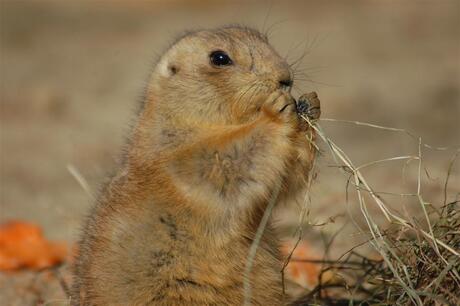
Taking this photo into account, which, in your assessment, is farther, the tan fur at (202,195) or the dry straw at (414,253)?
the tan fur at (202,195)

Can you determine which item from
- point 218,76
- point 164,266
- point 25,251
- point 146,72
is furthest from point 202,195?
point 146,72

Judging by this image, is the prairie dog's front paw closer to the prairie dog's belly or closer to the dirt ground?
the dirt ground

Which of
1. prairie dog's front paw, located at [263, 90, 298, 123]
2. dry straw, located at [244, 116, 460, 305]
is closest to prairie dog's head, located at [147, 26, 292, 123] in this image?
prairie dog's front paw, located at [263, 90, 298, 123]

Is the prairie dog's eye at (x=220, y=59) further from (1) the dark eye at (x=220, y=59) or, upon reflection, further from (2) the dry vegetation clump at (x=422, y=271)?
(2) the dry vegetation clump at (x=422, y=271)

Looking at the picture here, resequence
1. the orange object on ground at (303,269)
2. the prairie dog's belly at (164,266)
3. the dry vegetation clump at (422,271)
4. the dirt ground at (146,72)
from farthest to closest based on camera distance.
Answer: the dirt ground at (146,72), the orange object on ground at (303,269), the prairie dog's belly at (164,266), the dry vegetation clump at (422,271)

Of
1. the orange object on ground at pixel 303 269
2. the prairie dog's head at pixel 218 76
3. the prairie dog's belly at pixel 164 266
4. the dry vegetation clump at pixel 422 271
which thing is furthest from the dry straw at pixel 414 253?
the orange object on ground at pixel 303 269
